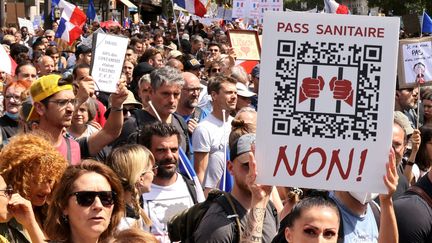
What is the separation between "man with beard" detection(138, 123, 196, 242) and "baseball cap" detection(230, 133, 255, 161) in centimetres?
76

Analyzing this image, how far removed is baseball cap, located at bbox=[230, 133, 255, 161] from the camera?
561 cm

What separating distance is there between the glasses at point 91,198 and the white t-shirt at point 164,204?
131cm

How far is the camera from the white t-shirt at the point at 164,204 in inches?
246

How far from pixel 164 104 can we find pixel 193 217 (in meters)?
2.82

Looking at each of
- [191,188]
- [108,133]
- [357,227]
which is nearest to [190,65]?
[108,133]

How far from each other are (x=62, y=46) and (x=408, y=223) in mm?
16399

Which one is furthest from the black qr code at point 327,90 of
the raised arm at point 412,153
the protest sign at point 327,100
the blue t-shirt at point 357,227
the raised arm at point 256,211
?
the raised arm at point 412,153

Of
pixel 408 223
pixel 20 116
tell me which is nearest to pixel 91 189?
Answer: pixel 408 223

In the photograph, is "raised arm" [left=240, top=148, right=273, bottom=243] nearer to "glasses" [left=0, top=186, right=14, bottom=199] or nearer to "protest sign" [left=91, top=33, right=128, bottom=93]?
"glasses" [left=0, top=186, right=14, bottom=199]

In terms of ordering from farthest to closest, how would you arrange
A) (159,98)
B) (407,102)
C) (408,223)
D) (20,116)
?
(407,102) < (159,98) < (20,116) < (408,223)

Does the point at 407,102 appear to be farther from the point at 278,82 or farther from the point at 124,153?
the point at 278,82

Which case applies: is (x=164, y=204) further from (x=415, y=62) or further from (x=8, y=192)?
(x=415, y=62)

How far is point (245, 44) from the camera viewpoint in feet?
51.6

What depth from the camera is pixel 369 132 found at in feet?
15.4
